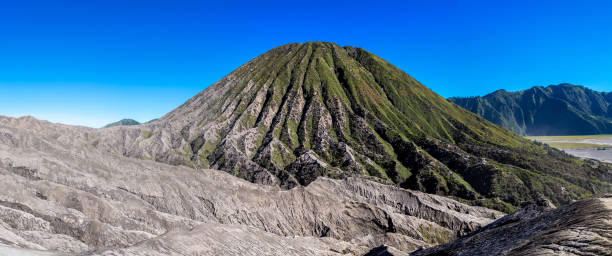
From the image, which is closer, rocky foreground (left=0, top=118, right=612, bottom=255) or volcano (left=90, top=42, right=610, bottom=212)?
rocky foreground (left=0, top=118, right=612, bottom=255)

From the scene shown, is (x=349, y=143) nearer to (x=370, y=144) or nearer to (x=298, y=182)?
(x=370, y=144)

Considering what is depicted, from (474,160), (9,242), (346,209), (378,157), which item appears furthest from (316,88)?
(9,242)

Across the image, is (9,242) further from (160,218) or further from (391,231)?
(391,231)

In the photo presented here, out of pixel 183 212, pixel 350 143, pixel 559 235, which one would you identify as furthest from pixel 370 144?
pixel 559 235

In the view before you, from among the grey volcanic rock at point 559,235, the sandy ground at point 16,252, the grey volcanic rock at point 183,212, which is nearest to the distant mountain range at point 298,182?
the grey volcanic rock at point 559,235

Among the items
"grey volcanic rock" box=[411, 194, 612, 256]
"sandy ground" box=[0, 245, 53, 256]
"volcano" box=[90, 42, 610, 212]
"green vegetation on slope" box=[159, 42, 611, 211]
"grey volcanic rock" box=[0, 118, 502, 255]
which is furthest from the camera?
Result: "volcano" box=[90, 42, 610, 212]

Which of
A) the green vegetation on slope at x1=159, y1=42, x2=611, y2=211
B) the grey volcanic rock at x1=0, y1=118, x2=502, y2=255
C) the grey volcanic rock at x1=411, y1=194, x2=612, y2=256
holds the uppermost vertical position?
the green vegetation on slope at x1=159, y1=42, x2=611, y2=211

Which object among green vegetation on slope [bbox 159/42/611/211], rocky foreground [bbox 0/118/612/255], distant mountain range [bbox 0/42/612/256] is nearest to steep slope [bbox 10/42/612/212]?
green vegetation on slope [bbox 159/42/611/211]

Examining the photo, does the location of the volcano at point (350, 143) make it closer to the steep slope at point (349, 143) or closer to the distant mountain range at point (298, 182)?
the steep slope at point (349, 143)

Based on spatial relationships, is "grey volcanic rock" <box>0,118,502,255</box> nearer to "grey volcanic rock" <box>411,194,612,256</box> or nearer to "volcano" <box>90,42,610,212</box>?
"grey volcanic rock" <box>411,194,612,256</box>
